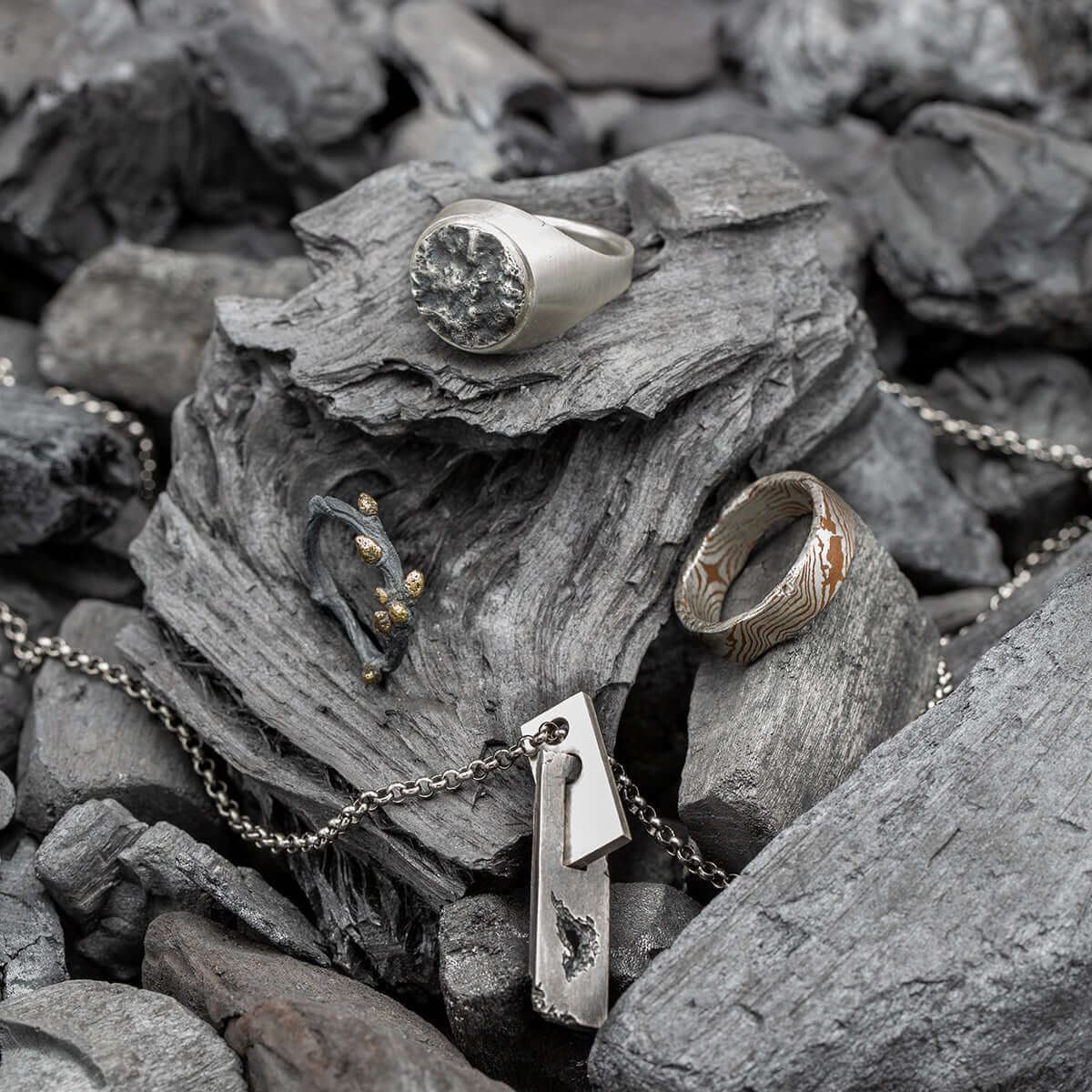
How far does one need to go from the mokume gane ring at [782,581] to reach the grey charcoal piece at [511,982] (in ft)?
2.34

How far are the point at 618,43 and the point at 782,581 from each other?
363 cm

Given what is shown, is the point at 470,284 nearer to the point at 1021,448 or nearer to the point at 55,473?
the point at 55,473

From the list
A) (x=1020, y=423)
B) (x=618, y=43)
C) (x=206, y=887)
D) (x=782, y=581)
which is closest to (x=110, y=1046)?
(x=206, y=887)

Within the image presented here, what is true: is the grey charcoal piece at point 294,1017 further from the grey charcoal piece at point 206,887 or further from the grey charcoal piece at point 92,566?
the grey charcoal piece at point 92,566

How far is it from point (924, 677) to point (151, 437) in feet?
9.34

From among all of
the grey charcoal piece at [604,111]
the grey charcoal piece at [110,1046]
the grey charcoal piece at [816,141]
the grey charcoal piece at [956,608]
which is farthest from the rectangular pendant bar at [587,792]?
the grey charcoal piece at [604,111]

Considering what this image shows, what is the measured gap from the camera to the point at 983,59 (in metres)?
5.21

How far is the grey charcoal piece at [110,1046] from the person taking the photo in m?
2.36

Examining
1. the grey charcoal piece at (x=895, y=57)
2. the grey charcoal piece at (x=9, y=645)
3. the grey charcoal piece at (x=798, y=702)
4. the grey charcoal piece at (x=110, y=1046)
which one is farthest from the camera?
A: the grey charcoal piece at (x=895, y=57)

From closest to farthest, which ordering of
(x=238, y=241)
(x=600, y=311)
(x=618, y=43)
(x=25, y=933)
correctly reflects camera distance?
(x=25, y=933) < (x=600, y=311) < (x=238, y=241) < (x=618, y=43)

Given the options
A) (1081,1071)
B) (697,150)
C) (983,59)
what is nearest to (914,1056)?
(1081,1071)

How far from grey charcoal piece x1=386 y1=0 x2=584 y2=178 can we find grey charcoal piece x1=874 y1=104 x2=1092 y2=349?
138 cm

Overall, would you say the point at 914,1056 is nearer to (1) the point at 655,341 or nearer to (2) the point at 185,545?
(1) the point at 655,341

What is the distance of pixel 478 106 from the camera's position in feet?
15.9
